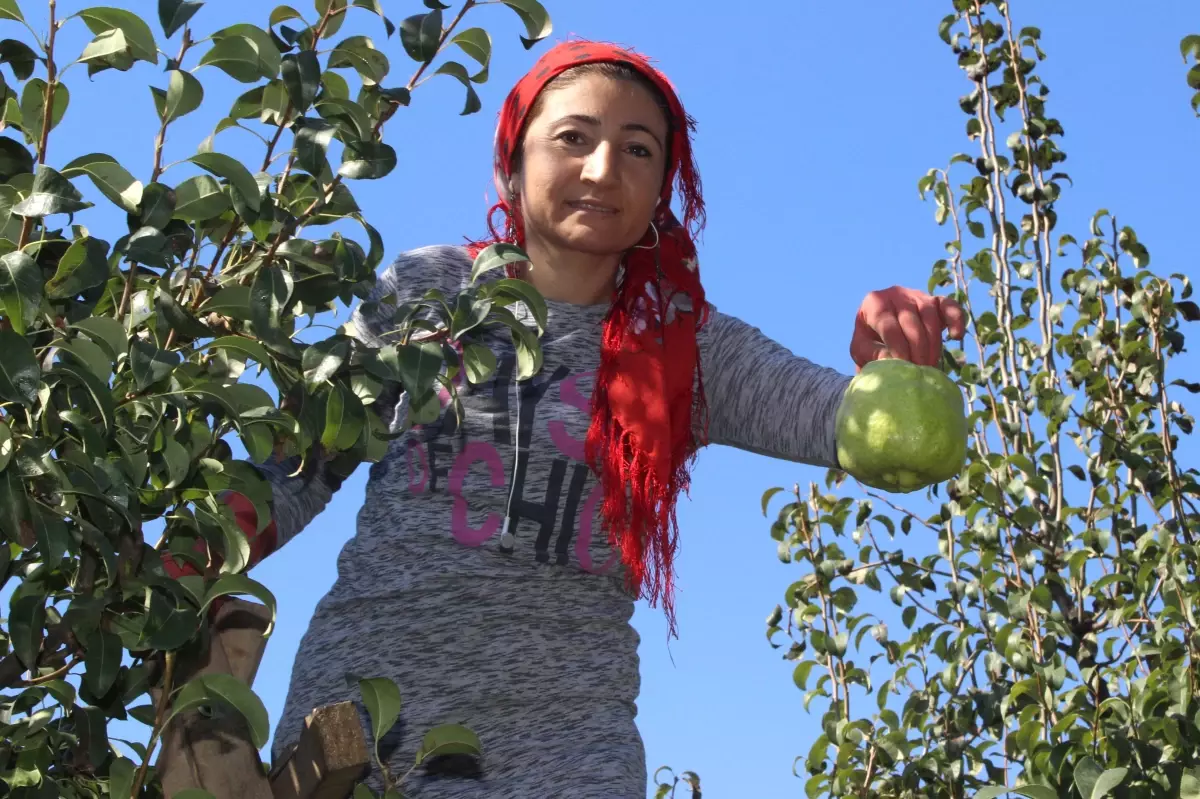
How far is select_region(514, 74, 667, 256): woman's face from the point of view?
2.35 metres

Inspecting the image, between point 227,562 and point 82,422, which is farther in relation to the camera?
point 227,562

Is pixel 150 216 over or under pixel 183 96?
under

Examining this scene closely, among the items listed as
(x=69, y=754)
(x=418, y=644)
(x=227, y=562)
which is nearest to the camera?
(x=227, y=562)

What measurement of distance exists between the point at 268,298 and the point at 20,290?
281 mm

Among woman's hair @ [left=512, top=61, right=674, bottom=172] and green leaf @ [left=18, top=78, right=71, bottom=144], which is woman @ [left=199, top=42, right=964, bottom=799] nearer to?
woman's hair @ [left=512, top=61, right=674, bottom=172]

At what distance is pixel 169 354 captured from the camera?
4.84 feet

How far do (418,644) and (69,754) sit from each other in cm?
52

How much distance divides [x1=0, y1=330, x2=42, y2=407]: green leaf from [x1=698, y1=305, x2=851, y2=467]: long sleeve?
48.7 inches

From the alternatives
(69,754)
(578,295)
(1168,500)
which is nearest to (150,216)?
(69,754)

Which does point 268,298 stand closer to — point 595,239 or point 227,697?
point 227,697

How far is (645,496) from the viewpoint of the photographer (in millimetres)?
2234

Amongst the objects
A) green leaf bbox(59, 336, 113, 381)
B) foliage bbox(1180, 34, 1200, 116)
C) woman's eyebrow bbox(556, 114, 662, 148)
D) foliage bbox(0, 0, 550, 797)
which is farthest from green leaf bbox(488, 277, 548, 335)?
foliage bbox(1180, 34, 1200, 116)

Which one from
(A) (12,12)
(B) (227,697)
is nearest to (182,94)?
(A) (12,12)

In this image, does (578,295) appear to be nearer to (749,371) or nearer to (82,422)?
(749,371)
